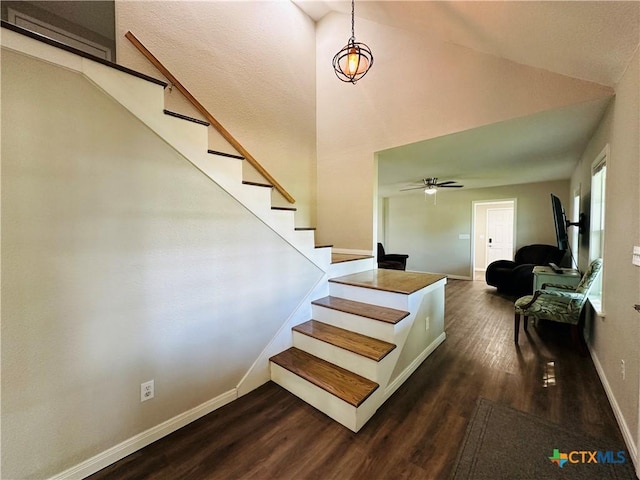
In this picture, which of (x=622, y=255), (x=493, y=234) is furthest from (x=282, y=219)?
(x=493, y=234)

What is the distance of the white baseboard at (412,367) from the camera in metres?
2.08

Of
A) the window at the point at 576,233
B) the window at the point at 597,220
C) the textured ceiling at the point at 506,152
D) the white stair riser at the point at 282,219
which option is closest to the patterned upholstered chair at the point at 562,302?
the window at the point at 597,220

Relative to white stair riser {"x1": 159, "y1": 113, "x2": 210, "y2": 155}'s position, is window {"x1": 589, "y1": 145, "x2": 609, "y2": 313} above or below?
below

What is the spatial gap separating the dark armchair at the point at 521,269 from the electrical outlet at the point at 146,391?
5898 mm

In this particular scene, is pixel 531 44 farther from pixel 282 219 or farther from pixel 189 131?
pixel 189 131

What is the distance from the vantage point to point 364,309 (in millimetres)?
2400

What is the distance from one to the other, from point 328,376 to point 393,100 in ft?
10.3

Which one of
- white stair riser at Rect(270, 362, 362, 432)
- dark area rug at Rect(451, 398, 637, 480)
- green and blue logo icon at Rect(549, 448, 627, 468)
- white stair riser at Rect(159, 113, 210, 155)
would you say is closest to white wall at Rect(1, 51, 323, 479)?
white stair riser at Rect(159, 113, 210, 155)

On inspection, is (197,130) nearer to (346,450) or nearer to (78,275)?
(78,275)

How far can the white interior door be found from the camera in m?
7.95

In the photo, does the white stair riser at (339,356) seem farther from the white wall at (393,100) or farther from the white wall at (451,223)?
the white wall at (451,223)

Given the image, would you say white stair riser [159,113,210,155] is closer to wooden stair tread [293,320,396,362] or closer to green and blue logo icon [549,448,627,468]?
wooden stair tread [293,320,396,362]

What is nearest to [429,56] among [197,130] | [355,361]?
[197,130]

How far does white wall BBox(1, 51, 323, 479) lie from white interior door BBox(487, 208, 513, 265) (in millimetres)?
8719
